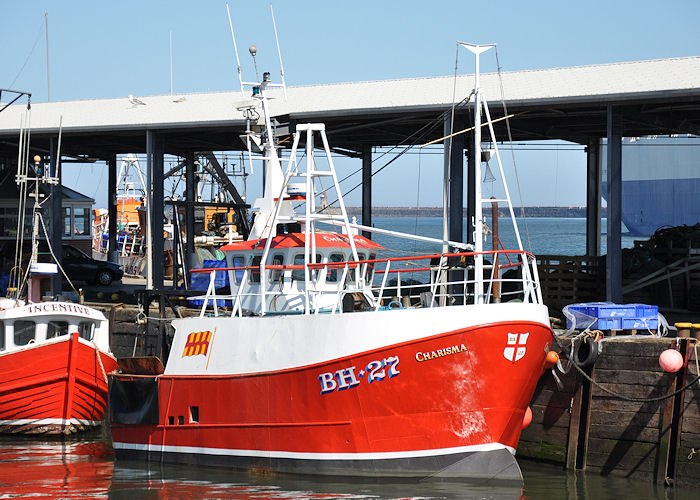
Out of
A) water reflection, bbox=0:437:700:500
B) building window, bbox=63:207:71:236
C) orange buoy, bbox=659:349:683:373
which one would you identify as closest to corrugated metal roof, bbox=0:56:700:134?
water reflection, bbox=0:437:700:500

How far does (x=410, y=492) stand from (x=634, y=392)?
4.03 meters

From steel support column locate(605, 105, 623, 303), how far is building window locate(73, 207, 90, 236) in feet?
87.8

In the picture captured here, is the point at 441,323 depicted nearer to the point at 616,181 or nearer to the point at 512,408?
the point at 512,408

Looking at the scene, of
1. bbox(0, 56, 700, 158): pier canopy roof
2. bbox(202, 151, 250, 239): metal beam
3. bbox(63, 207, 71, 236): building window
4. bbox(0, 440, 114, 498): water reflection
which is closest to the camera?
bbox(0, 440, 114, 498): water reflection

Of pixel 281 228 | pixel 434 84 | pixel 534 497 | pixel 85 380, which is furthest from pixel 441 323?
pixel 434 84

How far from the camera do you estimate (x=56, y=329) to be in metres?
20.0

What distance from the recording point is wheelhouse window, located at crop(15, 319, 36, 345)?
19719 millimetres

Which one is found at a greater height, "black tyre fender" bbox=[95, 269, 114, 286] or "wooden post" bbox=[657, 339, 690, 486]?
"black tyre fender" bbox=[95, 269, 114, 286]

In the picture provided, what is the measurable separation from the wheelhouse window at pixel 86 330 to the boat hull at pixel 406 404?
6.52m

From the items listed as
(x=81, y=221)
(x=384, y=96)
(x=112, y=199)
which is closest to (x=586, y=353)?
(x=384, y=96)

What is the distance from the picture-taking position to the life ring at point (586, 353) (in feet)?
49.0

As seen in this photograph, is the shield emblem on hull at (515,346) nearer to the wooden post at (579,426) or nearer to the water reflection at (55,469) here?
the wooden post at (579,426)

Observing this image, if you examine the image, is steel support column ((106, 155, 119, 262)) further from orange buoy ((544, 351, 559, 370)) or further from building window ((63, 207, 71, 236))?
orange buoy ((544, 351, 559, 370))

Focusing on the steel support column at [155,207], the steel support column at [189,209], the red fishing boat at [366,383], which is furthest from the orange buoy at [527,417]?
the steel support column at [189,209]
